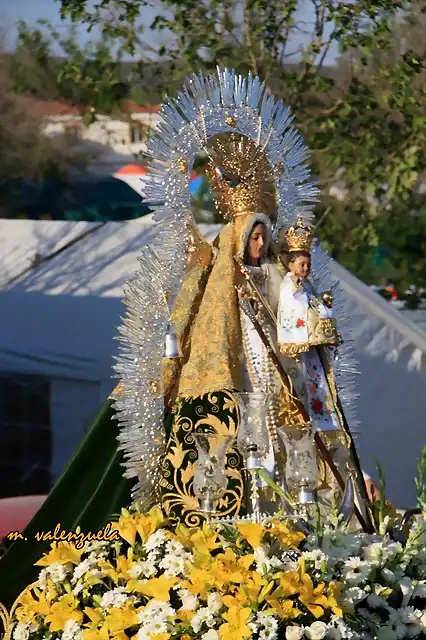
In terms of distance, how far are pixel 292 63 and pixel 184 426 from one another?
4.52 metres

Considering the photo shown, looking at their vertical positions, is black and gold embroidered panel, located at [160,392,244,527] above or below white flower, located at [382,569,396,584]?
above

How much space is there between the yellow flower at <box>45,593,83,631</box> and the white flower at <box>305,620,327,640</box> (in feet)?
1.81

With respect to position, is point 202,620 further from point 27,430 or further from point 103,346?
point 27,430

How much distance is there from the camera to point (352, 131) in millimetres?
7918

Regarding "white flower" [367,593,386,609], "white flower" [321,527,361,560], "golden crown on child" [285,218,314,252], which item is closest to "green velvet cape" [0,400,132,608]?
"golden crown on child" [285,218,314,252]

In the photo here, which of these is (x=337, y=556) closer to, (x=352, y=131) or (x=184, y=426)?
(x=184, y=426)

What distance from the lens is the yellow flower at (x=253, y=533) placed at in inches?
116

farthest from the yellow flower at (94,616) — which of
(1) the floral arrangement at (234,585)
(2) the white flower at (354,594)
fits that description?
(2) the white flower at (354,594)

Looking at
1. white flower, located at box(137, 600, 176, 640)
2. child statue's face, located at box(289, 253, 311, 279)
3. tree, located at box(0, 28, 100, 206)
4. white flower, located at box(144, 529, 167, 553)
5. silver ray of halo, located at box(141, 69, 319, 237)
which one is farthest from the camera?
tree, located at box(0, 28, 100, 206)

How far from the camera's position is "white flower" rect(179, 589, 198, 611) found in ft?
9.53

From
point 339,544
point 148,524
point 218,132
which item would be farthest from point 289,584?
point 218,132

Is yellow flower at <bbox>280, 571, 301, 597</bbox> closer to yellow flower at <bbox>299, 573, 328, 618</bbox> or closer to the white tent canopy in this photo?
yellow flower at <bbox>299, 573, 328, 618</bbox>

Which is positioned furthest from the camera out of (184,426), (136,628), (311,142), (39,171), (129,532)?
(39,171)

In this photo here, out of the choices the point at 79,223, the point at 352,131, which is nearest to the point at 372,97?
the point at 352,131
